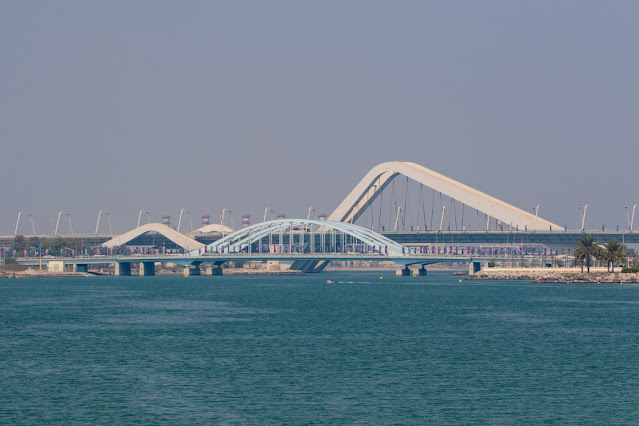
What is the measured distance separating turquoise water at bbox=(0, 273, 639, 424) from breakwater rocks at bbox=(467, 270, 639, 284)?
5249cm

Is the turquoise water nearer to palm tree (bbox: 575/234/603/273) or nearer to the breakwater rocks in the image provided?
palm tree (bbox: 575/234/603/273)

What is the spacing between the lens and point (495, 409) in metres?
34.4

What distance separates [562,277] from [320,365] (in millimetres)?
102948

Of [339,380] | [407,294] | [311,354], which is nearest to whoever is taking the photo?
[339,380]

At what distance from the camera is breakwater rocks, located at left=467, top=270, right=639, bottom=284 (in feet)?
438

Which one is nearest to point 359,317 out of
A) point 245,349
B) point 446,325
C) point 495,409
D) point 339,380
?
point 446,325

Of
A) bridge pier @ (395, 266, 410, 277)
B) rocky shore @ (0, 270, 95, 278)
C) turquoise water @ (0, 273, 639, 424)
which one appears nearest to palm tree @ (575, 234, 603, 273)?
turquoise water @ (0, 273, 639, 424)

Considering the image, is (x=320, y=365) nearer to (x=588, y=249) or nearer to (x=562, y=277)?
(x=588, y=249)

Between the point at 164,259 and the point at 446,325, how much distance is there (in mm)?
125918

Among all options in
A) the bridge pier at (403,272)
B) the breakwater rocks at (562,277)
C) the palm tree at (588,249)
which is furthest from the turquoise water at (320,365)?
the bridge pier at (403,272)

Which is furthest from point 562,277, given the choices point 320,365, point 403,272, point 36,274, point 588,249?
point 36,274

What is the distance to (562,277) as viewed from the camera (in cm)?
14162

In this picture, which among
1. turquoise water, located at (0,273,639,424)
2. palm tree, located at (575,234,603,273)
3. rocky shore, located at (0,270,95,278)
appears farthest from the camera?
rocky shore, located at (0,270,95,278)

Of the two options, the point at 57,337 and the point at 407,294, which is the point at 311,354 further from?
the point at 407,294
